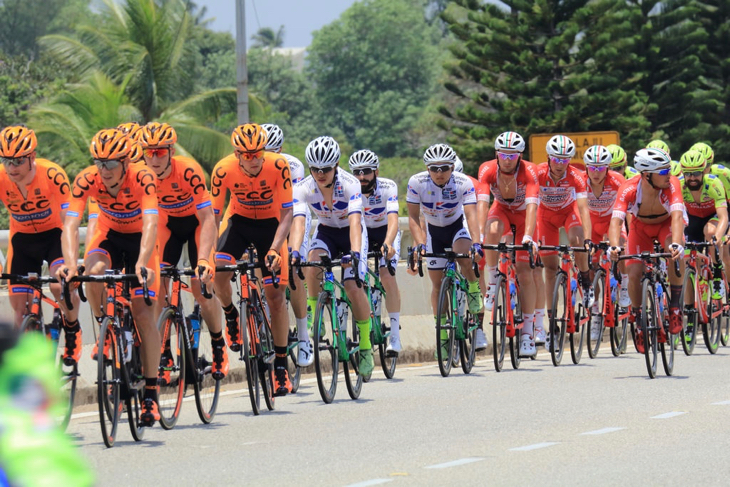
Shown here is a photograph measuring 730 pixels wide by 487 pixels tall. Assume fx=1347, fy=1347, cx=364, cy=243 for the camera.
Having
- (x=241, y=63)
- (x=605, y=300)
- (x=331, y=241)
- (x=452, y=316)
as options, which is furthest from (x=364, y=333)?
(x=241, y=63)

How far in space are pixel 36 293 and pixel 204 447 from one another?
2190mm

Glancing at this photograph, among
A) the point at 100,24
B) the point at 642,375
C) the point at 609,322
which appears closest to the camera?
the point at 642,375

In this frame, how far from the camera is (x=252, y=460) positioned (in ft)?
25.3

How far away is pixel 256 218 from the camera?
10859 millimetres

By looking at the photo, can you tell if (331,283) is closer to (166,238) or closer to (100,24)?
(166,238)

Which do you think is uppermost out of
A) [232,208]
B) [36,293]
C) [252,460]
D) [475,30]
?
[475,30]

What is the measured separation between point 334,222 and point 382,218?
1.74 meters

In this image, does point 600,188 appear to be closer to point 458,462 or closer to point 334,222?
point 334,222

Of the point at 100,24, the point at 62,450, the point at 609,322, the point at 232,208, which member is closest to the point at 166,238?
the point at 232,208

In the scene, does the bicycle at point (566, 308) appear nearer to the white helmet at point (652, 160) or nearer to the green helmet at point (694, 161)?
the white helmet at point (652, 160)

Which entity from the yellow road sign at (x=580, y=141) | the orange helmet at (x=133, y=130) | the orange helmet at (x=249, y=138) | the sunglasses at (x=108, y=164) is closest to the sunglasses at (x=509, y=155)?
the orange helmet at (x=249, y=138)

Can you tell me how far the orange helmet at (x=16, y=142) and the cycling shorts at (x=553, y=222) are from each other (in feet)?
22.6

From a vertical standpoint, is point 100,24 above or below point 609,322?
above

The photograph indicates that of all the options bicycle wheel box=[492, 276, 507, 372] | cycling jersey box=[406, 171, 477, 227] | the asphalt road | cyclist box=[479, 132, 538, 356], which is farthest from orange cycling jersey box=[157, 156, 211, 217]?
cyclist box=[479, 132, 538, 356]
